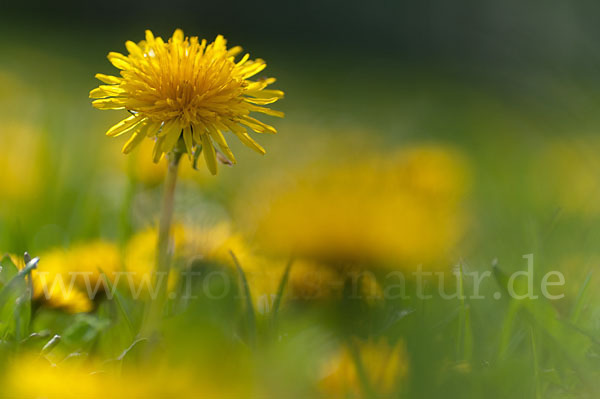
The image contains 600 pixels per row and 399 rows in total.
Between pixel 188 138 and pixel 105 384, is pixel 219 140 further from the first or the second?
pixel 105 384

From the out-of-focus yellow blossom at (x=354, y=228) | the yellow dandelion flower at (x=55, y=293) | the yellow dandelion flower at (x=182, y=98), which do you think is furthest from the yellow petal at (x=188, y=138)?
the yellow dandelion flower at (x=55, y=293)

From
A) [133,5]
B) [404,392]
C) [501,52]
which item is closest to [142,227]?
[404,392]

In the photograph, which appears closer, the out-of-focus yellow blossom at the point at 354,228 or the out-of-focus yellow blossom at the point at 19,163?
the out-of-focus yellow blossom at the point at 354,228

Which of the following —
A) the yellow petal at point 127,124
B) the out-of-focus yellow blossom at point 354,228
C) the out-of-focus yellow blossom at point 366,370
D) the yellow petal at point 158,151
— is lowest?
the out-of-focus yellow blossom at point 366,370

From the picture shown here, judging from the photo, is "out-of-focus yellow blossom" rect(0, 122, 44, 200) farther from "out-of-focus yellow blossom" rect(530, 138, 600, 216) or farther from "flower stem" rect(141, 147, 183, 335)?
"out-of-focus yellow blossom" rect(530, 138, 600, 216)

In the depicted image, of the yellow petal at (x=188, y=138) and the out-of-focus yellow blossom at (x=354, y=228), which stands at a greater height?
the yellow petal at (x=188, y=138)

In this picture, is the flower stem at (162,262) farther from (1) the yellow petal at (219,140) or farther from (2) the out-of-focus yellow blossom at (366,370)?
(2) the out-of-focus yellow blossom at (366,370)

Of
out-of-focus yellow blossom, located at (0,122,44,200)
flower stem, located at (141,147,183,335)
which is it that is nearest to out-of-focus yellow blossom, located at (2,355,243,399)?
flower stem, located at (141,147,183,335)

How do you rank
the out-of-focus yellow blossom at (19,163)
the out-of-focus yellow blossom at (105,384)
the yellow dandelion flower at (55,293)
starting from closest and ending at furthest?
the out-of-focus yellow blossom at (105,384) < the yellow dandelion flower at (55,293) < the out-of-focus yellow blossom at (19,163)
